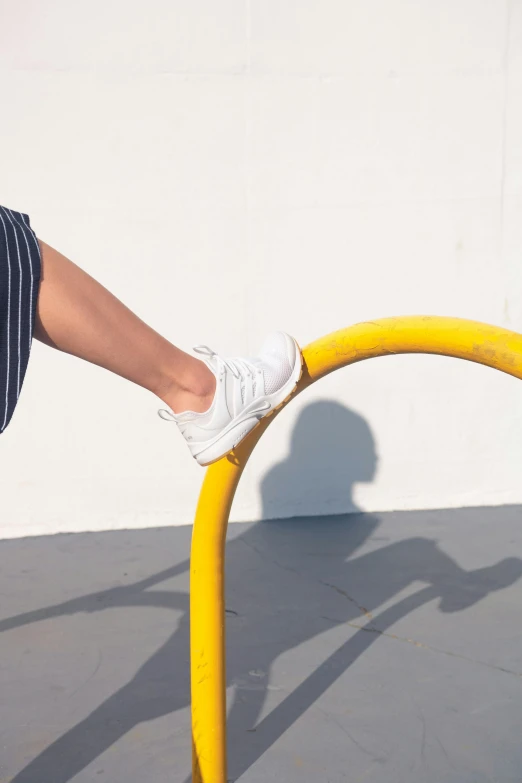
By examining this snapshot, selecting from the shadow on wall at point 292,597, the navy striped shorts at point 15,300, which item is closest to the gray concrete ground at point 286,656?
the shadow on wall at point 292,597

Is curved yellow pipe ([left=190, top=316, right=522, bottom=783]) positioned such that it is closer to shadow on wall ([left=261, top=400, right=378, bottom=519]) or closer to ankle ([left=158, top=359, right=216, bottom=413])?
ankle ([left=158, top=359, right=216, bottom=413])

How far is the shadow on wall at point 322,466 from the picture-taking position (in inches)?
124

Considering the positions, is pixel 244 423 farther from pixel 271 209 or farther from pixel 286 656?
pixel 271 209

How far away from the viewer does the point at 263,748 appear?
156 cm

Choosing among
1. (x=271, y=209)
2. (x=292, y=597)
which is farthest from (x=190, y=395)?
(x=271, y=209)

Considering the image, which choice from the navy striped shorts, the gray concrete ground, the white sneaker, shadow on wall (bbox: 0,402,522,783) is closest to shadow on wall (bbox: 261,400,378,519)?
shadow on wall (bbox: 0,402,522,783)

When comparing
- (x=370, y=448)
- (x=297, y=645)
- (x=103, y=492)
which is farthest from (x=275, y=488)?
(x=297, y=645)

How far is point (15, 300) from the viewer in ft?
3.64

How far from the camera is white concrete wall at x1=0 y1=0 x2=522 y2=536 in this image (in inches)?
114

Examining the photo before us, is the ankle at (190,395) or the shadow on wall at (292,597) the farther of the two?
the shadow on wall at (292,597)

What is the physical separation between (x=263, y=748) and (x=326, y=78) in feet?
7.86

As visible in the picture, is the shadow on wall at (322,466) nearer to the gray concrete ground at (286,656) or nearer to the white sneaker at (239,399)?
the gray concrete ground at (286,656)

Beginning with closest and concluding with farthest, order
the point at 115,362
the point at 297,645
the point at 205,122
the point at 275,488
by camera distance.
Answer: the point at 115,362 < the point at 297,645 < the point at 205,122 < the point at 275,488

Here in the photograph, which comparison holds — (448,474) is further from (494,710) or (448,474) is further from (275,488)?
(494,710)
